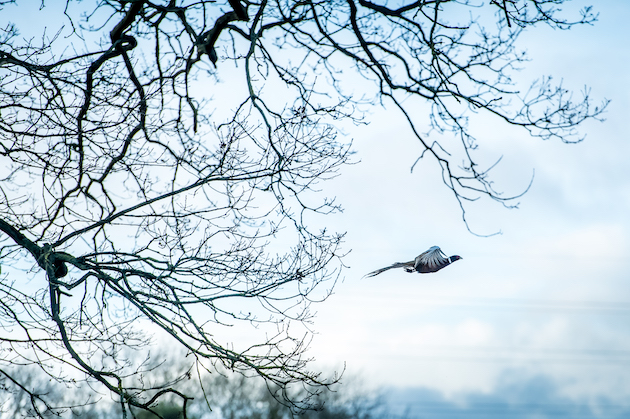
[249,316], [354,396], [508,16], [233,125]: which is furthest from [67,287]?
[354,396]

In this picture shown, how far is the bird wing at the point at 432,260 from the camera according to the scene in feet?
17.1

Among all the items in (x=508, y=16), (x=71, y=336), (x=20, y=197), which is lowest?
(x=71, y=336)

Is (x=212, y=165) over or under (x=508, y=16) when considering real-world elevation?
under

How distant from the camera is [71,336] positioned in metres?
5.30

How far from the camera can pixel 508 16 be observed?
562cm

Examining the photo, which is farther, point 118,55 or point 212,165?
point 118,55

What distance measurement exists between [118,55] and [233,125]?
132cm

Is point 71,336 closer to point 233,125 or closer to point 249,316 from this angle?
point 249,316

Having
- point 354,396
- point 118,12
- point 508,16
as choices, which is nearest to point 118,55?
point 118,12

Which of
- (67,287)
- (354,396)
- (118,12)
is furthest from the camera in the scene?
(354,396)

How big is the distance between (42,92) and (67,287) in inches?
70.3

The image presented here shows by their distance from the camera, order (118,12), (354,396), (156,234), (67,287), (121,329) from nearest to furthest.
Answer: (67,287), (156,234), (121,329), (118,12), (354,396)

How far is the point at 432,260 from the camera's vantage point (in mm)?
5254

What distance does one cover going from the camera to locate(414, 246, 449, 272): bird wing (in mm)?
5219
